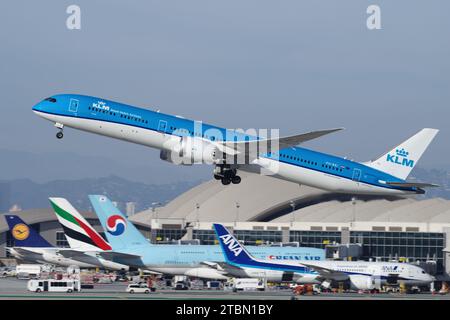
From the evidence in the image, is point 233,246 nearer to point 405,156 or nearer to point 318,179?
point 318,179

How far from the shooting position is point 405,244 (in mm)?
119062

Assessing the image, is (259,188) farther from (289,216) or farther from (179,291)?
(179,291)

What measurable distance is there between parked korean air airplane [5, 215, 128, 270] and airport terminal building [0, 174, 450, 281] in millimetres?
33034

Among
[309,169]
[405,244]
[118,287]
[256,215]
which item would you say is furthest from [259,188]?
[309,169]

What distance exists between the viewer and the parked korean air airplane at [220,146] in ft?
204

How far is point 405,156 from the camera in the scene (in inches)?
3044

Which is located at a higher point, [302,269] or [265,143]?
[265,143]

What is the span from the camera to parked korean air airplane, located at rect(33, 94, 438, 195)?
62188mm

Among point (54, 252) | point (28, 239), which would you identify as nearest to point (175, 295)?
point (54, 252)

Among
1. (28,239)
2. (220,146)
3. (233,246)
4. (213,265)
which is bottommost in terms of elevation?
(213,265)

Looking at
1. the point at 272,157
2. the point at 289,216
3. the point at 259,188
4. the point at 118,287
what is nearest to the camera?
the point at 272,157

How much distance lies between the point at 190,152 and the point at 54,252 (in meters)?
27.8

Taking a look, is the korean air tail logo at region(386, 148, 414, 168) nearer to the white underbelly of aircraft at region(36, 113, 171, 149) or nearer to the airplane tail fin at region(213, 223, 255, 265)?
the airplane tail fin at region(213, 223, 255, 265)

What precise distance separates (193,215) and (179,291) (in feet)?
326
